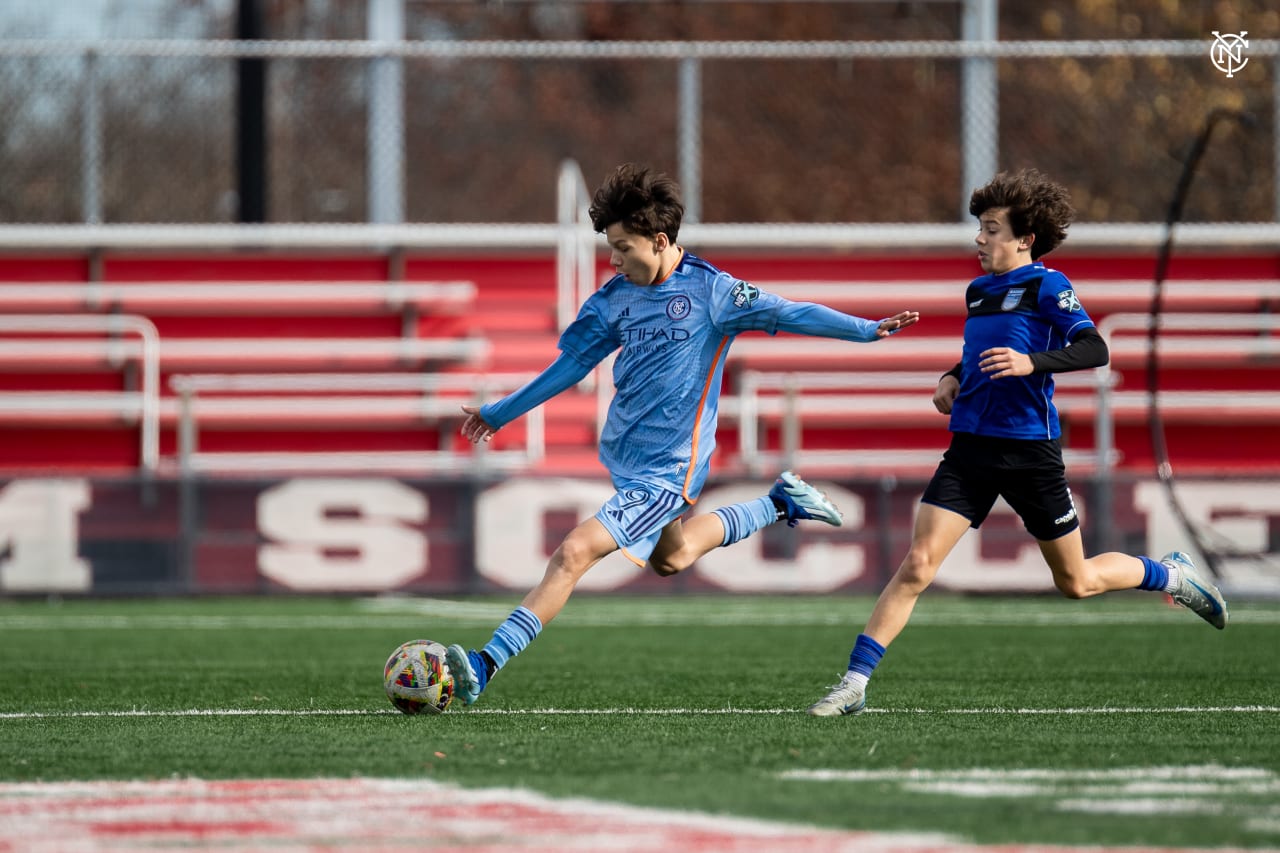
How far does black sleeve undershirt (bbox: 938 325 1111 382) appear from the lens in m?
5.93

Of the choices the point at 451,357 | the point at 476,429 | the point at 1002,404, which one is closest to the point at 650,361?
the point at 476,429

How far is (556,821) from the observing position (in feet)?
13.1

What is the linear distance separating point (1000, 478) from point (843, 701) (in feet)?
2.97

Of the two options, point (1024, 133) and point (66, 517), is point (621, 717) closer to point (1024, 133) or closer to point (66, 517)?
point (66, 517)

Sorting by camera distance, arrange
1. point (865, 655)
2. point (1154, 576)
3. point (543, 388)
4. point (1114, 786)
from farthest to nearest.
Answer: point (1154, 576), point (543, 388), point (865, 655), point (1114, 786)

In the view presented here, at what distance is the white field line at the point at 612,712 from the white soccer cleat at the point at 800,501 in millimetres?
909

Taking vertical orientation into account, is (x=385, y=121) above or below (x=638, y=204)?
above

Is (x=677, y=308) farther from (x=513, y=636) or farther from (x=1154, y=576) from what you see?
(x=1154, y=576)

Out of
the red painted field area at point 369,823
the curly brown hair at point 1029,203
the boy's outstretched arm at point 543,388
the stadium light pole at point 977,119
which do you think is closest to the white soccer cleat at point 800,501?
the boy's outstretched arm at point 543,388

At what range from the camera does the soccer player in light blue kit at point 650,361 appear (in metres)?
6.19

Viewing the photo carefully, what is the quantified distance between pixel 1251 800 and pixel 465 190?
910 inches

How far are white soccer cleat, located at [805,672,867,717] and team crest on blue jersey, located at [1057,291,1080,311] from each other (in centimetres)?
136

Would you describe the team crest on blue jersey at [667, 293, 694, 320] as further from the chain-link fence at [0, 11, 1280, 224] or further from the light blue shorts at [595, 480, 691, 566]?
the chain-link fence at [0, 11, 1280, 224]

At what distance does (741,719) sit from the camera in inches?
233
